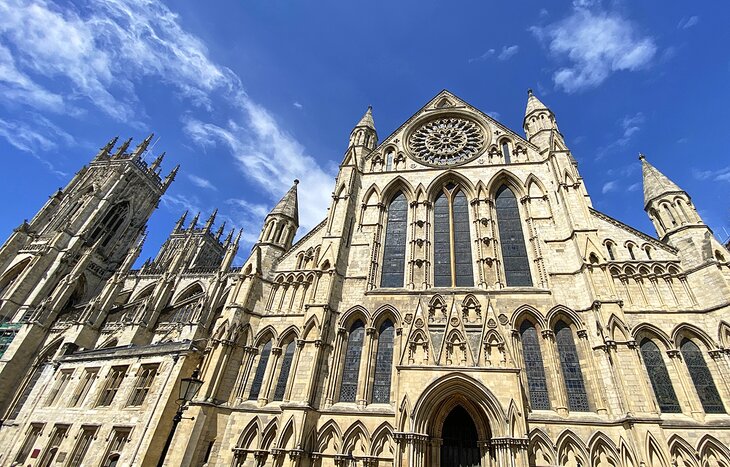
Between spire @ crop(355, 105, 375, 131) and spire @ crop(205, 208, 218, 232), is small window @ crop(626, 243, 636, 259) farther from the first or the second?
spire @ crop(205, 208, 218, 232)

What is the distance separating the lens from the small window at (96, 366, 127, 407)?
59.0 ft

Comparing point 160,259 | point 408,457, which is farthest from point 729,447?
point 160,259

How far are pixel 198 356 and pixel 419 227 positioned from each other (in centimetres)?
1244

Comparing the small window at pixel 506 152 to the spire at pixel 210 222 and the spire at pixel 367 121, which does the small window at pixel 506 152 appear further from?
the spire at pixel 210 222

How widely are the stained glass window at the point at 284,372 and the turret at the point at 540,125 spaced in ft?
55.6

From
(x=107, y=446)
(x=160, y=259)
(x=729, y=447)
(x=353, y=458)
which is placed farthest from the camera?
(x=160, y=259)

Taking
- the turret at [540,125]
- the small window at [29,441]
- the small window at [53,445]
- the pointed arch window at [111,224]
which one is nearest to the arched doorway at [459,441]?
the turret at [540,125]

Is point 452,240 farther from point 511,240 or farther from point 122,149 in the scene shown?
point 122,149

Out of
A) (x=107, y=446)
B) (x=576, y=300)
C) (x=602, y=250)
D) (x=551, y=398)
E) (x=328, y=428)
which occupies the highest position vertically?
(x=602, y=250)

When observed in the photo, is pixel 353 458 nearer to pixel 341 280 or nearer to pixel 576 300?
pixel 341 280

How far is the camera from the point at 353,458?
12539mm

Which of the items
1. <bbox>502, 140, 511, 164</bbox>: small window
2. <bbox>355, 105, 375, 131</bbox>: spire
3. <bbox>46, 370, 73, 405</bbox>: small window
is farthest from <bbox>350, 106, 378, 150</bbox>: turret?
<bbox>46, 370, 73, 405</bbox>: small window

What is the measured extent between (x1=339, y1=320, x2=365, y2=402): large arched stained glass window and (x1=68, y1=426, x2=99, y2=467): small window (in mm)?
12147

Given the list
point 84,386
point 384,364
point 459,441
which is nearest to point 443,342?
point 384,364
